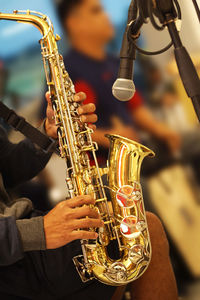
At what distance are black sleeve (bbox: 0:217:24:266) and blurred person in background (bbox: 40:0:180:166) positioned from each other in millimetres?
1222

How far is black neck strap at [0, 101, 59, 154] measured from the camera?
5.87 ft

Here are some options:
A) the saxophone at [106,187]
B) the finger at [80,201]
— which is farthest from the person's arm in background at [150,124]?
the finger at [80,201]

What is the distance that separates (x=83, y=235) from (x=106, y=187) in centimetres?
A: 25

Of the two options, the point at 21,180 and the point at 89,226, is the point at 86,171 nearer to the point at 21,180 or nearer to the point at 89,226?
the point at 89,226

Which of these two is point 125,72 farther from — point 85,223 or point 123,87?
point 85,223

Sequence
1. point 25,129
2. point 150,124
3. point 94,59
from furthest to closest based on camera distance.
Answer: point 150,124, point 94,59, point 25,129

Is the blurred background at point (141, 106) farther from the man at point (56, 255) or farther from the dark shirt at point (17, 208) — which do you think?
the man at point (56, 255)

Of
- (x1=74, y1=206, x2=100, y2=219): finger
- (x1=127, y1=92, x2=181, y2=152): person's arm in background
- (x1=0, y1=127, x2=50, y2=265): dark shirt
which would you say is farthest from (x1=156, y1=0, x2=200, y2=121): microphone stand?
(x1=127, y1=92, x2=181, y2=152): person's arm in background

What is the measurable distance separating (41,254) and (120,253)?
0.29 metres

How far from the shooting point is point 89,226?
137 centimetres

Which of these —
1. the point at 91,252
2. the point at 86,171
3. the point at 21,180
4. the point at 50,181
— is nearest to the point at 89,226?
the point at 91,252

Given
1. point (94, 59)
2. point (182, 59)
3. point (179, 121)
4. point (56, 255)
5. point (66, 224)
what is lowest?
point (56, 255)

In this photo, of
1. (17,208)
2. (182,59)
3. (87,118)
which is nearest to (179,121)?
(87,118)

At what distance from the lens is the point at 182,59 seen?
37.0 inches
